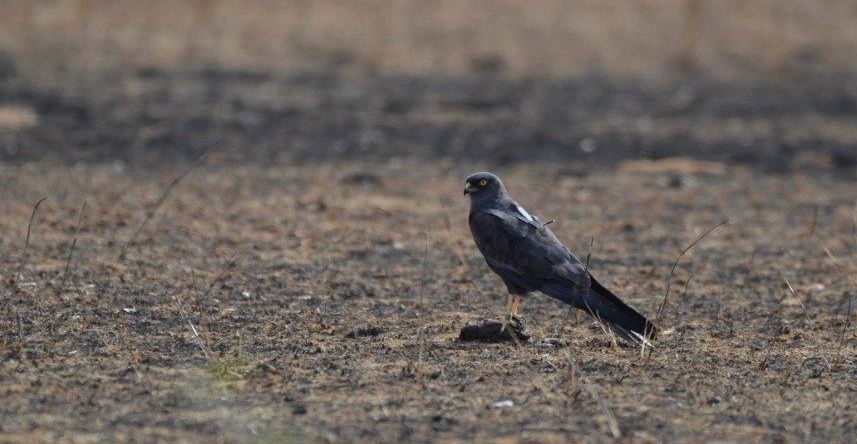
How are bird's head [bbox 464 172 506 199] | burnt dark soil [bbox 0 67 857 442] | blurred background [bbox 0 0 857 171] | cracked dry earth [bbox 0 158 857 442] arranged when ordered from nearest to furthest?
cracked dry earth [bbox 0 158 857 442]
burnt dark soil [bbox 0 67 857 442]
bird's head [bbox 464 172 506 199]
blurred background [bbox 0 0 857 171]

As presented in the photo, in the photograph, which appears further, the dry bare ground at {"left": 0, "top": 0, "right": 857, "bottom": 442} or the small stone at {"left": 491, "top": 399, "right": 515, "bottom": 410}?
the dry bare ground at {"left": 0, "top": 0, "right": 857, "bottom": 442}

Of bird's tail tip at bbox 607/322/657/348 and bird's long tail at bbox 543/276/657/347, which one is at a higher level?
bird's long tail at bbox 543/276/657/347

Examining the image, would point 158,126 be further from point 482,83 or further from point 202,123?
point 482,83

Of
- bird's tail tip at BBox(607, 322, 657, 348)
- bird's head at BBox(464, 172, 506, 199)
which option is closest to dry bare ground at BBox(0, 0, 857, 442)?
bird's tail tip at BBox(607, 322, 657, 348)

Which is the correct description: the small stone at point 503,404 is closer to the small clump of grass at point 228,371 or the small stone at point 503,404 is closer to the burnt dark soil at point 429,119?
the small clump of grass at point 228,371

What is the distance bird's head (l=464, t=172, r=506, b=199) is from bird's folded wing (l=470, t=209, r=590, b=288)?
0.24m

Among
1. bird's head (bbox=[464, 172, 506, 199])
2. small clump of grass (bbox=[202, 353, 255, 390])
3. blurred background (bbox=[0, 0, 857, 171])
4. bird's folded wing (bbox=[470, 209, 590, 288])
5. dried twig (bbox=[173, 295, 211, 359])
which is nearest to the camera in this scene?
small clump of grass (bbox=[202, 353, 255, 390])

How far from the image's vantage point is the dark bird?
6105 millimetres

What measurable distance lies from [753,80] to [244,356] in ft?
39.0

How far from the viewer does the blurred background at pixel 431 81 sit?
12.8 meters

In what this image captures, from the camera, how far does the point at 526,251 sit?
6457 mm

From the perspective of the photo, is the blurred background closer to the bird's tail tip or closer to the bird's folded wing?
the bird's folded wing

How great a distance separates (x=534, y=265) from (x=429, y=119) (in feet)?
24.4

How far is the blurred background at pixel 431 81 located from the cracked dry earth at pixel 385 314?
1255mm
